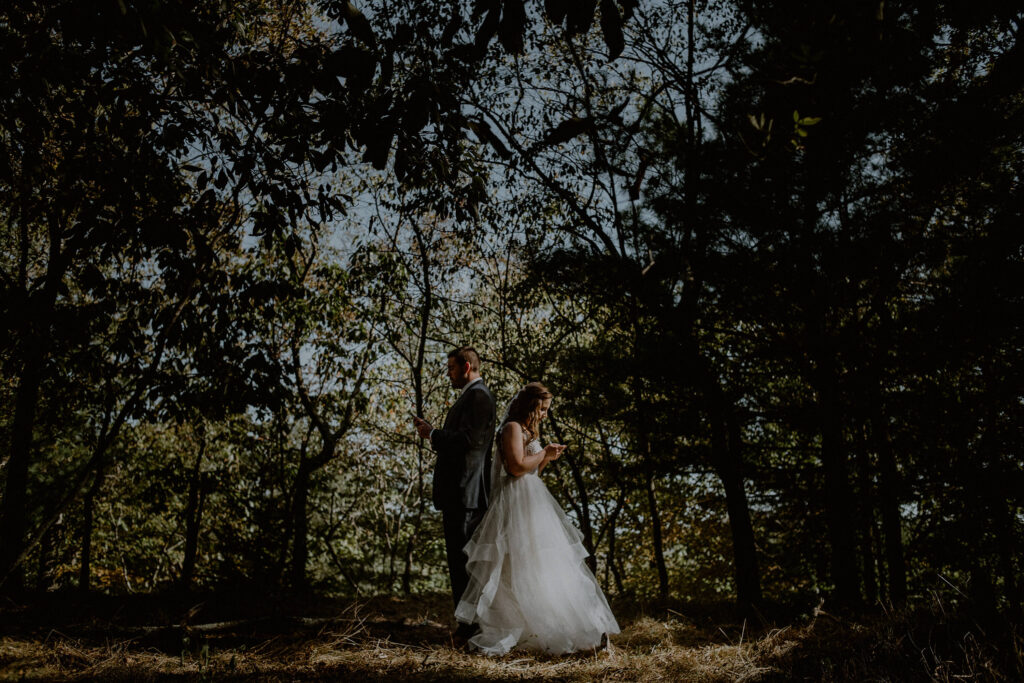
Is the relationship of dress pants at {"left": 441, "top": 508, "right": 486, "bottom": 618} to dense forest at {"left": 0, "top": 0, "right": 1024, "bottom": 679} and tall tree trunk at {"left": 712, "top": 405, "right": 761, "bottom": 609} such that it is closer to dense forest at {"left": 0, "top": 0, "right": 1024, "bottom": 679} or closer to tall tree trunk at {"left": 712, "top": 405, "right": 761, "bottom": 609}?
dense forest at {"left": 0, "top": 0, "right": 1024, "bottom": 679}

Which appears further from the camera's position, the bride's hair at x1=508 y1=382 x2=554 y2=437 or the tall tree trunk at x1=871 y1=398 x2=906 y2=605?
the tall tree trunk at x1=871 y1=398 x2=906 y2=605

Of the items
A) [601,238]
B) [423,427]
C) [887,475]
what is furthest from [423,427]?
[887,475]

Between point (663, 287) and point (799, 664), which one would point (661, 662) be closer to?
point (799, 664)

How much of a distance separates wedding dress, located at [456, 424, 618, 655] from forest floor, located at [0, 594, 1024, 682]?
145 millimetres

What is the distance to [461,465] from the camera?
409cm

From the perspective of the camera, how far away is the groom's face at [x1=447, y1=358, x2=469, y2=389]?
14.0 feet

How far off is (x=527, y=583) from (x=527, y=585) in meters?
0.01

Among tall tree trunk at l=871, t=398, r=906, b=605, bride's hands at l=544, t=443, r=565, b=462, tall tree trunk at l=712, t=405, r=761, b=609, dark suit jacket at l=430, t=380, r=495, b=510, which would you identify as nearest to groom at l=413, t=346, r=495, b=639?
dark suit jacket at l=430, t=380, r=495, b=510

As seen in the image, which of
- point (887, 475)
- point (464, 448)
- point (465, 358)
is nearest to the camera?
point (464, 448)

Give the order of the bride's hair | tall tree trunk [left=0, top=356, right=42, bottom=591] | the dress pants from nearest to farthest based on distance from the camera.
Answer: the dress pants, the bride's hair, tall tree trunk [left=0, top=356, right=42, bottom=591]

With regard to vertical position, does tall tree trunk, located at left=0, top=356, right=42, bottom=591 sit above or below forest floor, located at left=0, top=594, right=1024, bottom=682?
above

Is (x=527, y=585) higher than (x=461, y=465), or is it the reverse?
(x=461, y=465)

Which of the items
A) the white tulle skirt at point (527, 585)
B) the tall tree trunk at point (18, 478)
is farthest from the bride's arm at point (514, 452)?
the tall tree trunk at point (18, 478)

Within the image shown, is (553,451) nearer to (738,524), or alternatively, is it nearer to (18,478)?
(738,524)
